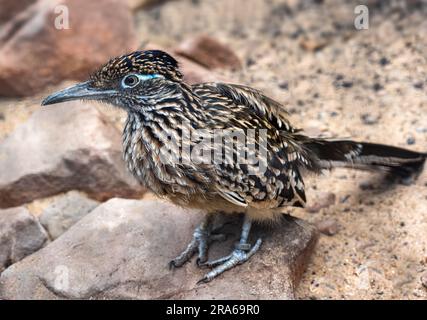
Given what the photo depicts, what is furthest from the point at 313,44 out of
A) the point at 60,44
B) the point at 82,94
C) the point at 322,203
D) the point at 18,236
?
the point at 18,236

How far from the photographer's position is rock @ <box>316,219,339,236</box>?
5.56 metres

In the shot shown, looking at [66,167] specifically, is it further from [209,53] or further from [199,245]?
[209,53]

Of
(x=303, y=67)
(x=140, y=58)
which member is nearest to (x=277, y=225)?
(x=140, y=58)

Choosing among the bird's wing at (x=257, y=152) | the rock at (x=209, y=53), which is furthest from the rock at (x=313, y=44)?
the bird's wing at (x=257, y=152)

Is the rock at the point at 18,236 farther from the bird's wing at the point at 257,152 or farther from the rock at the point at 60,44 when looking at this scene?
the rock at the point at 60,44

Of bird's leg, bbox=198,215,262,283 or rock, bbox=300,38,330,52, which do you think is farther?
rock, bbox=300,38,330,52

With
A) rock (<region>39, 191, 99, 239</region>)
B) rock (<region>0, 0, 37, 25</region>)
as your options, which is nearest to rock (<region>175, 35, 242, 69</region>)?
rock (<region>0, 0, 37, 25</region>)

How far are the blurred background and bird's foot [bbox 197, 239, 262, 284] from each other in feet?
1.81

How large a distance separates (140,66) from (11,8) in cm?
387

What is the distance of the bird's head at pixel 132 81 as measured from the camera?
4.60m

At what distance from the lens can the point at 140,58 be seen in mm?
4598

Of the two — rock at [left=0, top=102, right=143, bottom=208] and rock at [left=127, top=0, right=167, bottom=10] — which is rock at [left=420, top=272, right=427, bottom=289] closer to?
rock at [left=0, top=102, right=143, bottom=208]

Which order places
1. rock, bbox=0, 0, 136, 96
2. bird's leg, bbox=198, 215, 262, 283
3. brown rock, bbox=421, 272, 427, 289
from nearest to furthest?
1. bird's leg, bbox=198, 215, 262, 283
2. brown rock, bbox=421, 272, 427, 289
3. rock, bbox=0, 0, 136, 96

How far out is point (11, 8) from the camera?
7.80 meters
